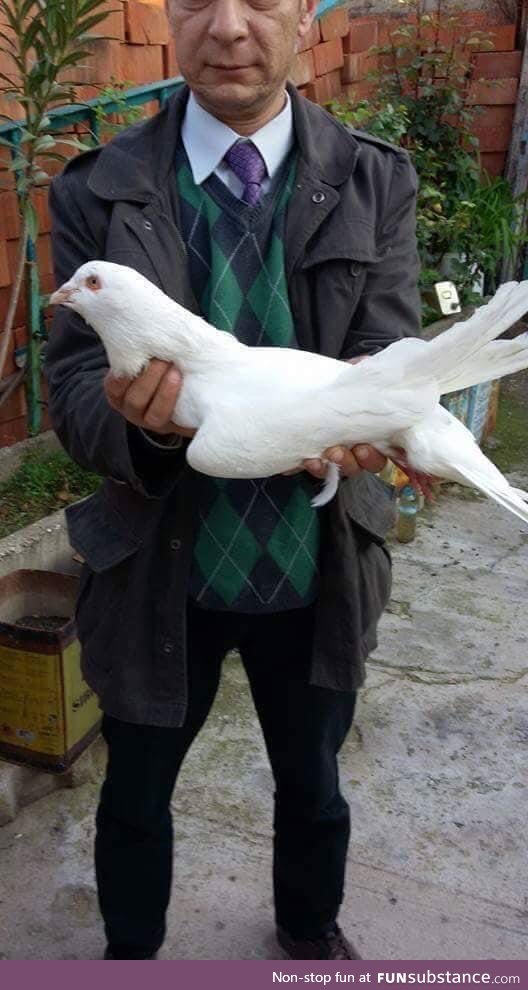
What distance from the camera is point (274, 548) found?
1.94m

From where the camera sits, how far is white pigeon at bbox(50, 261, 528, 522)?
1.67 m

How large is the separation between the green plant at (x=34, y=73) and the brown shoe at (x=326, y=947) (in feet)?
6.82

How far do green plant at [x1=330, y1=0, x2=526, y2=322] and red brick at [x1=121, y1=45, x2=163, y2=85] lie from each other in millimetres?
1866

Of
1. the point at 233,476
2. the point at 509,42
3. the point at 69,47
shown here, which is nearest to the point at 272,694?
the point at 233,476

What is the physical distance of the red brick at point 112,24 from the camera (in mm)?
3764

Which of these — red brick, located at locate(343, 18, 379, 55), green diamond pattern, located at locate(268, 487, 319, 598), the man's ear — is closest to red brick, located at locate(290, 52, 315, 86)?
red brick, located at locate(343, 18, 379, 55)

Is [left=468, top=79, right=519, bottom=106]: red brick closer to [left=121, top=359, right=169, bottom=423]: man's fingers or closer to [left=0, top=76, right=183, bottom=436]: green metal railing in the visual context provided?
[left=0, top=76, right=183, bottom=436]: green metal railing

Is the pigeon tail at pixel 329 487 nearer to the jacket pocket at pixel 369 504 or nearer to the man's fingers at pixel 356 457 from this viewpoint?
the man's fingers at pixel 356 457

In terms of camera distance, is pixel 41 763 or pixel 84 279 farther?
pixel 41 763

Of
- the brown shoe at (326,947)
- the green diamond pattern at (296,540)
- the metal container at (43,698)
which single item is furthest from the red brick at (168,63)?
the brown shoe at (326,947)

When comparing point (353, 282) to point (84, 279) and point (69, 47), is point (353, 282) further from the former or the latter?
point (69, 47)

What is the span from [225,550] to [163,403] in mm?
357

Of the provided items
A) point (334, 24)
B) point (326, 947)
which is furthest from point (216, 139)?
point (334, 24)

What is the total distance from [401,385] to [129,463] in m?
0.47
